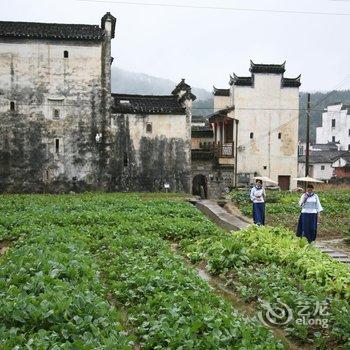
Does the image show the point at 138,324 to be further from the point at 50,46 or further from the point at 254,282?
the point at 50,46

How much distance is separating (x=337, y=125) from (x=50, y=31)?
5942cm

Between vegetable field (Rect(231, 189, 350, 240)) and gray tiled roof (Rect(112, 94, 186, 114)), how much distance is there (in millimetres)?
10942

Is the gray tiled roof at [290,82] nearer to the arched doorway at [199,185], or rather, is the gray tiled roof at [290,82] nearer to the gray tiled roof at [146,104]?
the gray tiled roof at [146,104]

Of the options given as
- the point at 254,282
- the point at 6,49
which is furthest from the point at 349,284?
the point at 6,49

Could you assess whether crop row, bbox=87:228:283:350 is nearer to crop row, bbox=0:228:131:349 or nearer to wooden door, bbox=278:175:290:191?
crop row, bbox=0:228:131:349

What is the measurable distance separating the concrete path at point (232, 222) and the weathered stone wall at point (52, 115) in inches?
441

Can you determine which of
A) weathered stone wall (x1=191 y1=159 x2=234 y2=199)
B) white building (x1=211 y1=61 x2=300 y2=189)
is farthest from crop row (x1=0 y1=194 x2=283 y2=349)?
white building (x1=211 y1=61 x2=300 y2=189)

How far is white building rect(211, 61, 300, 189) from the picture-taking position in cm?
4028

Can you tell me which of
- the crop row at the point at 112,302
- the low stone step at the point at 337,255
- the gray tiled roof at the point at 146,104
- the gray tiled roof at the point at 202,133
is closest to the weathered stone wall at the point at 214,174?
the gray tiled roof at the point at 146,104

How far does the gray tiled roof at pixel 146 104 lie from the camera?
120ft

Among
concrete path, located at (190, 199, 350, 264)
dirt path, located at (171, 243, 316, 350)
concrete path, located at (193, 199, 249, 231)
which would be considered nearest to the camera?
dirt path, located at (171, 243, 316, 350)

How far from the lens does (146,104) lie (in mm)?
37438

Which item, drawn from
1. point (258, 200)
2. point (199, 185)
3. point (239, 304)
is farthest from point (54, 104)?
point (239, 304)

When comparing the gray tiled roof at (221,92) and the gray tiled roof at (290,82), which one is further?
the gray tiled roof at (221,92)
